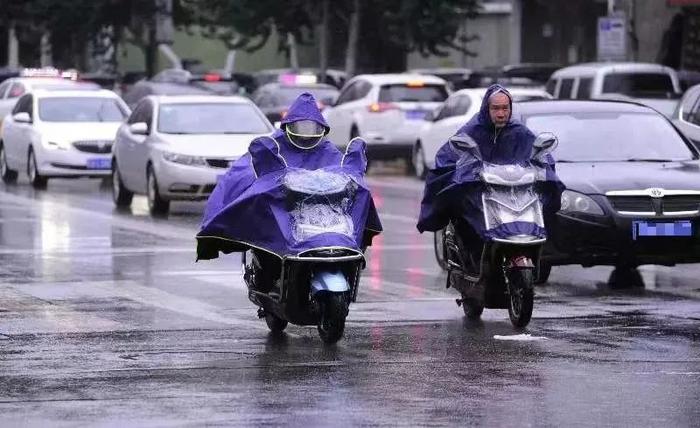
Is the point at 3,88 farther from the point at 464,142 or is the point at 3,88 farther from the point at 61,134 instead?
the point at 464,142

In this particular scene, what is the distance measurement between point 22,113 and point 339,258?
20.0 meters

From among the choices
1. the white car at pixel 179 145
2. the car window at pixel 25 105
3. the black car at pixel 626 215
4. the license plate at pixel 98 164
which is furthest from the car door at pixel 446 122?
the black car at pixel 626 215

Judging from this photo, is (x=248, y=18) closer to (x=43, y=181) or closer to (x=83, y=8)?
(x=83, y=8)

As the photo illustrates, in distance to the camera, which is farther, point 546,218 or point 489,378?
point 546,218

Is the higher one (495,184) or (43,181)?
(495,184)

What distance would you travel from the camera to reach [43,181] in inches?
1201

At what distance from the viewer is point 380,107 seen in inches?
1438

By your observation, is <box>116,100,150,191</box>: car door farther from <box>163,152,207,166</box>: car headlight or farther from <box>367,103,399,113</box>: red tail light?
<box>367,103,399,113</box>: red tail light

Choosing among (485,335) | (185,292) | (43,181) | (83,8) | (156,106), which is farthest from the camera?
(83,8)

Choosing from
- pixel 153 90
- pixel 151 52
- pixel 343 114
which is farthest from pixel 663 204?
pixel 151 52

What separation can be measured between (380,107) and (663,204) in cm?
2115

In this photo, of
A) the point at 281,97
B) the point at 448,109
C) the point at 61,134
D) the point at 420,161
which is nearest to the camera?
the point at 61,134

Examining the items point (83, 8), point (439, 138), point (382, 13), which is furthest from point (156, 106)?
point (83, 8)

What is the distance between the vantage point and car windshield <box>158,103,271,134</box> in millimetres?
25625
